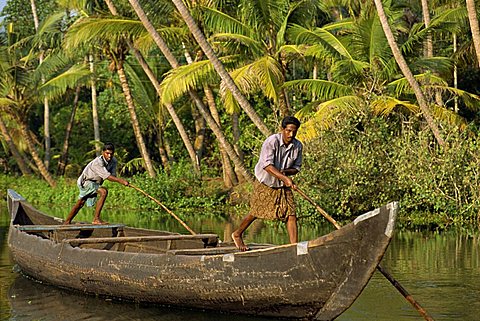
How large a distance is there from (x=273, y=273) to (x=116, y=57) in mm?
16524

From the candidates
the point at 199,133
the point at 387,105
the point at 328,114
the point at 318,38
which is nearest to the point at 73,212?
the point at 328,114

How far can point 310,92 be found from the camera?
20.0m

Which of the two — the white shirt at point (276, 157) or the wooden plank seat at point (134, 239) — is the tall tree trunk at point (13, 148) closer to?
the wooden plank seat at point (134, 239)

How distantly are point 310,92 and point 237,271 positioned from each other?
1276 centimetres

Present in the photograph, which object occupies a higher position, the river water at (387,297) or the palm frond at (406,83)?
the palm frond at (406,83)

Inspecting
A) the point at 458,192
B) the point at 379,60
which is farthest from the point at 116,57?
the point at 458,192

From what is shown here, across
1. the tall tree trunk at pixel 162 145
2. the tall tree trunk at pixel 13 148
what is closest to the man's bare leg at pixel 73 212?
the tall tree trunk at pixel 162 145

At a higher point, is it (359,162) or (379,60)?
(379,60)

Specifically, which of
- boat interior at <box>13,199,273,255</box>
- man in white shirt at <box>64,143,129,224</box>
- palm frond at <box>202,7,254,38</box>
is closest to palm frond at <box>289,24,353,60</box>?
palm frond at <box>202,7,254,38</box>

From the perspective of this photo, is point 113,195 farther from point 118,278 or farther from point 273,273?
point 273,273

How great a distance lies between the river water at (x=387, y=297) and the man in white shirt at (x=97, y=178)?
1.32 metres

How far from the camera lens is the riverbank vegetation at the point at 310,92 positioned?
15797 mm

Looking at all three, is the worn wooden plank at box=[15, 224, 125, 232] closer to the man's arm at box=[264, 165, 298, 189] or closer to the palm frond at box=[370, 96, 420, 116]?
the man's arm at box=[264, 165, 298, 189]

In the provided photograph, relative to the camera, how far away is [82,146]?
2978cm
